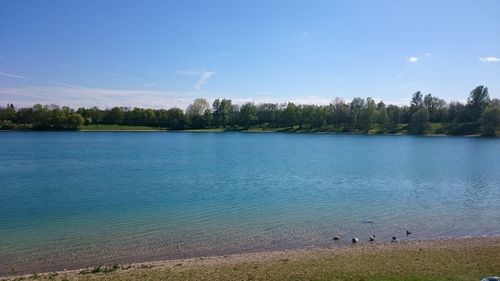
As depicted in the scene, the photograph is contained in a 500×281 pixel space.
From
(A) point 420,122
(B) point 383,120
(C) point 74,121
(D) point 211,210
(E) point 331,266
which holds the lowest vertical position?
(D) point 211,210

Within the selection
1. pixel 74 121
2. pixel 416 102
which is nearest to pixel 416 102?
pixel 416 102

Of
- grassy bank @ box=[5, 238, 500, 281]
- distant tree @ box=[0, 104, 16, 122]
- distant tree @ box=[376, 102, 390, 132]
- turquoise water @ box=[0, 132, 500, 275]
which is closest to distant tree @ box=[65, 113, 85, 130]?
distant tree @ box=[0, 104, 16, 122]

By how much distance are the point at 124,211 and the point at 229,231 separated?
28.8 ft

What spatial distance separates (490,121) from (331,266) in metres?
162

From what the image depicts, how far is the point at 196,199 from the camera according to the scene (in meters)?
32.2

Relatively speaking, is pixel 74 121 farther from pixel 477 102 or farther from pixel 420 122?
pixel 477 102

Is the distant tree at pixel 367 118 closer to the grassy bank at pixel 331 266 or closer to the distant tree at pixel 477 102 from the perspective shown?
the distant tree at pixel 477 102

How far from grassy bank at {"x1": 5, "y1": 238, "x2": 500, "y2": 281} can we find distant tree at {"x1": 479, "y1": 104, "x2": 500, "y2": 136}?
153 metres

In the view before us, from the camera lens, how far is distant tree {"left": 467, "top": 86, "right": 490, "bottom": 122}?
170000mm

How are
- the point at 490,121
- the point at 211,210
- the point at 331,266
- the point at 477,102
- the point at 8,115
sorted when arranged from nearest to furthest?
the point at 331,266 < the point at 211,210 < the point at 490,121 < the point at 477,102 < the point at 8,115

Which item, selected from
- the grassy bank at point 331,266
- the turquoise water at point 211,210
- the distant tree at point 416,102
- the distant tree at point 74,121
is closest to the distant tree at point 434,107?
the distant tree at point 416,102

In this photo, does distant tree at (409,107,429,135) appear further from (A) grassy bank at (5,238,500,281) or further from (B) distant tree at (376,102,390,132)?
(A) grassy bank at (5,238,500,281)

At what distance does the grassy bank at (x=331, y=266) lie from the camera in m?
13.2

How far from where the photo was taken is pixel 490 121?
5930 inches
